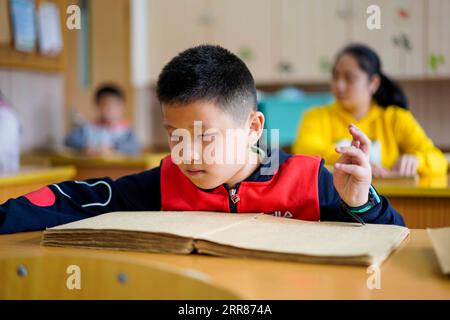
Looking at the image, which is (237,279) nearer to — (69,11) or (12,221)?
(12,221)

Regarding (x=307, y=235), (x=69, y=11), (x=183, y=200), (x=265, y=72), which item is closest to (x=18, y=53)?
(x=69, y=11)

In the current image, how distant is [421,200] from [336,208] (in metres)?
0.73

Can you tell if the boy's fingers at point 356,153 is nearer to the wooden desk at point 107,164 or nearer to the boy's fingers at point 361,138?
the boy's fingers at point 361,138

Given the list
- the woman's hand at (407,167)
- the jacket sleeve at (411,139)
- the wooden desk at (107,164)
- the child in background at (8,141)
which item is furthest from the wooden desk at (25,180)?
the jacket sleeve at (411,139)

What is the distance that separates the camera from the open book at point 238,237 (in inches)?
30.8

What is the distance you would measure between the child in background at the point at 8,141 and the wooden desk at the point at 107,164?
44 centimetres

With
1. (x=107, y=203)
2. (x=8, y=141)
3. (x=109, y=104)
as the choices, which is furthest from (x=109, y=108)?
(x=107, y=203)

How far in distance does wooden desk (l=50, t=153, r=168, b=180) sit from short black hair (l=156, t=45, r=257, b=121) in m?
1.68

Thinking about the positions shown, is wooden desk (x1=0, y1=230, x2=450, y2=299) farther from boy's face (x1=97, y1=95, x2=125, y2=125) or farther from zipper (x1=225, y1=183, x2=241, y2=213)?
boy's face (x1=97, y1=95, x2=125, y2=125)

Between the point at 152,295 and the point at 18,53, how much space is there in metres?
2.87

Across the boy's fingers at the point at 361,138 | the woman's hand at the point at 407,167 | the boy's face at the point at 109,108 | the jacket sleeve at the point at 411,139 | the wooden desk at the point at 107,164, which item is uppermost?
the boy's fingers at the point at 361,138

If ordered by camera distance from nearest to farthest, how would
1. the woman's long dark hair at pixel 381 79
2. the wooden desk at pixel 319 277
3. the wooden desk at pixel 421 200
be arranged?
the wooden desk at pixel 319 277 → the wooden desk at pixel 421 200 → the woman's long dark hair at pixel 381 79

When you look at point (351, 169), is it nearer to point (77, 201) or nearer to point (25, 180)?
point (77, 201)
